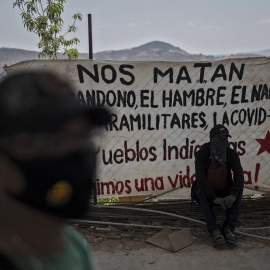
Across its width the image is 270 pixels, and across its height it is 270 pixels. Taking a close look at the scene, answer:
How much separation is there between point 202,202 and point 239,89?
138 centimetres

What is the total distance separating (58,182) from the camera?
2.95 ft

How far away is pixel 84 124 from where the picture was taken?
92 cm

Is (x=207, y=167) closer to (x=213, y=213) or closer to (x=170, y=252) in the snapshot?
(x=213, y=213)

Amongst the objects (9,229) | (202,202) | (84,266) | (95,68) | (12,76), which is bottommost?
(202,202)

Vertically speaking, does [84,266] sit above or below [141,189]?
above

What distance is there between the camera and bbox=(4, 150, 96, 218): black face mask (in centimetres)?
86

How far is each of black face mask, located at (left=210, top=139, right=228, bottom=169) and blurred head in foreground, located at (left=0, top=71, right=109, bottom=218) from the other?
324cm

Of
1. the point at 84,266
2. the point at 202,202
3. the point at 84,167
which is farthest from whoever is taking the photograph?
the point at 202,202

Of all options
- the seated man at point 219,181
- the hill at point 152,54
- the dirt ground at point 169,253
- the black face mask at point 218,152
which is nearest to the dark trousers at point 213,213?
→ the seated man at point 219,181

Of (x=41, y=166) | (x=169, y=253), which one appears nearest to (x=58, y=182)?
(x=41, y=166)

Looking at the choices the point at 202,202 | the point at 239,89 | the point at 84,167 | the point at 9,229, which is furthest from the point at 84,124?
the point at 239,89

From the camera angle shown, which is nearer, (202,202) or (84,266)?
(84,266)

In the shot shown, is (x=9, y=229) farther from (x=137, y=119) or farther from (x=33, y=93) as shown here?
(x=137, y=119)

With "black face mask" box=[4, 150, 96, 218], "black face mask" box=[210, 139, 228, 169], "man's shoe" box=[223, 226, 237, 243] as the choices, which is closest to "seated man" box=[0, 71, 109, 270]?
"black face mask" box=[4, 150, 96, 218]
